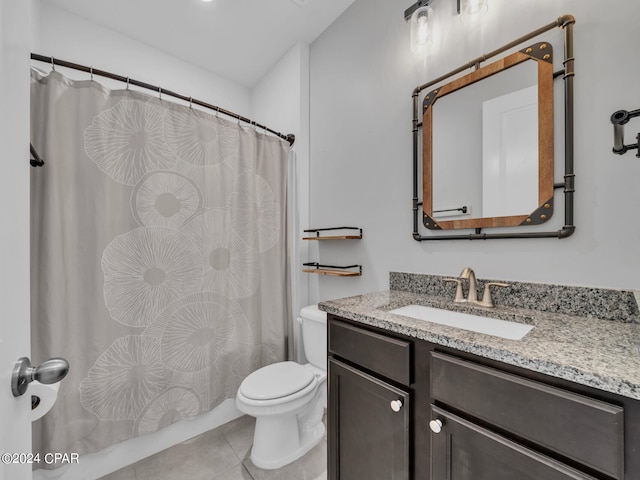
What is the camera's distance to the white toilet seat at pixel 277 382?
55.5 inches

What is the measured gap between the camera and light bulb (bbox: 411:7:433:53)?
1348 millimetres

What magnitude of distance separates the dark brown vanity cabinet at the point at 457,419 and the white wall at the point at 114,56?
223 cm

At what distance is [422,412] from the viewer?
0.84m

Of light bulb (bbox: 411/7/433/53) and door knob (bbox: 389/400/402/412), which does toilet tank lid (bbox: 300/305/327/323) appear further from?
light bulb (bbox: 411/7/433/53)

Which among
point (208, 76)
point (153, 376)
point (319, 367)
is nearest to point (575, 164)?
point (319, 367)

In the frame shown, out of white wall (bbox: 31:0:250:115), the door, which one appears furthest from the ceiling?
the door

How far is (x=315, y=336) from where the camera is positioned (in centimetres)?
173

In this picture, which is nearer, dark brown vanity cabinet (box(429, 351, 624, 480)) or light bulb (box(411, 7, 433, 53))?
dark brown vanity cabinet (box(429, 351, 624, 480))

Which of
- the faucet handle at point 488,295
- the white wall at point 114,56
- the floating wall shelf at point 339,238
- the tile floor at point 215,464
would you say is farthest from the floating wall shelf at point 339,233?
the white wall at point 114,56

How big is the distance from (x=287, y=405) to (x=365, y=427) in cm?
54

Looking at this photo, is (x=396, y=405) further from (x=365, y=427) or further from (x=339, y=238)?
(x=339, y=238)

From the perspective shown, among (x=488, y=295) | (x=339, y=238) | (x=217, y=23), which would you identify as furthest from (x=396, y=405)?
(x=217, y=23)

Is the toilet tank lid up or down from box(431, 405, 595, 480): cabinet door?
up

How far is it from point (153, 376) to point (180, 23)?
89.0 inches
